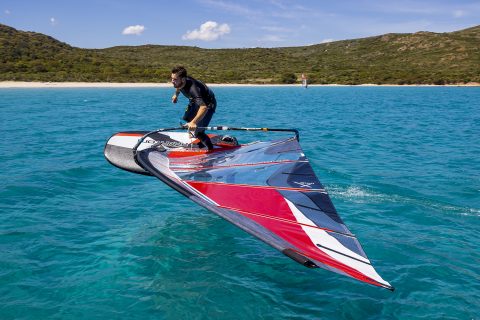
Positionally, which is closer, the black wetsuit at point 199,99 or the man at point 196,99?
the man at point 196,99

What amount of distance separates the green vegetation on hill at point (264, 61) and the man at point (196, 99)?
62.3 metres

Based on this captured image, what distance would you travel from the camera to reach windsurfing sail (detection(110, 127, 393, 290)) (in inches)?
187

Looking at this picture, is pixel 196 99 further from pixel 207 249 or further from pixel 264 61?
pixel 264 61

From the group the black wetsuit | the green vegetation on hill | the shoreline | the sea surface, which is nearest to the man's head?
the black wetsuit

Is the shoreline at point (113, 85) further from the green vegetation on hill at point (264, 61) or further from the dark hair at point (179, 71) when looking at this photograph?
the dark hair at point (179, 71)

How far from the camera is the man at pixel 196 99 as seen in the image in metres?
9.02

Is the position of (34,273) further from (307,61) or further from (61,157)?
(307,61)

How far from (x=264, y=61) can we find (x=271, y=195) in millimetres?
114061

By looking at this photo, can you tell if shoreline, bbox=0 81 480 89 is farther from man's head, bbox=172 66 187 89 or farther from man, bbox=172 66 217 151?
man's head, bbox=172 66 187 89

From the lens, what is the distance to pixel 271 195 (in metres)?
6.75

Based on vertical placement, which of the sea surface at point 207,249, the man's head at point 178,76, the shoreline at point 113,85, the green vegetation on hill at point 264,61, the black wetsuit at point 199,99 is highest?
the green vegetation on hill at point 264,61

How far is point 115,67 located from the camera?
8150 cm

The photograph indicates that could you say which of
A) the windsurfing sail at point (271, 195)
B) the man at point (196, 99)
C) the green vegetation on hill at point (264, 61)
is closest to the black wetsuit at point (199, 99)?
the man at point (196, 99)

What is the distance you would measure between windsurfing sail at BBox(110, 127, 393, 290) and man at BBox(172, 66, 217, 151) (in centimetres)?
62
